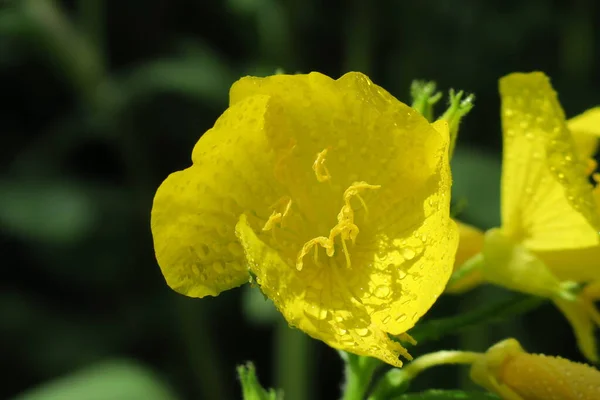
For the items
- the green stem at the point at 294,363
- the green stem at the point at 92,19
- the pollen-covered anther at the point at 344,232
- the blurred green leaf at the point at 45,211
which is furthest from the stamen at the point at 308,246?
the green stem at the point at 92,19

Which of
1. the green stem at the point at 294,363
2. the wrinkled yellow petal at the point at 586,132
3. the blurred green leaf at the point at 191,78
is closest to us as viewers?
the wrinkled yellow petal at the point at 586,132

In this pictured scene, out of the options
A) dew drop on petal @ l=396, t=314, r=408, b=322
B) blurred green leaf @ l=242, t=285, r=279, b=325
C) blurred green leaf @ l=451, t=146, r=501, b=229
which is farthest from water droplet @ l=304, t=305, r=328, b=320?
blurred green leaf @ l=451, t=146, r=501, b=229

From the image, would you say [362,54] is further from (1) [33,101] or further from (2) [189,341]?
(1) [33,101]

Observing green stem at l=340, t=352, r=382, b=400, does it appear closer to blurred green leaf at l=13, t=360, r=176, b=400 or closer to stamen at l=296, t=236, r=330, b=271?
stamen at l=296, t=236, r=330, b=271

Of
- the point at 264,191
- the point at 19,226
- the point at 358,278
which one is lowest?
the point at 19,226

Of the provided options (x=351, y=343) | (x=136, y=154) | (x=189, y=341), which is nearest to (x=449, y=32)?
(x=136, y=154)

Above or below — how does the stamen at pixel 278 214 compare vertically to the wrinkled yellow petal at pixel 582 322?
above

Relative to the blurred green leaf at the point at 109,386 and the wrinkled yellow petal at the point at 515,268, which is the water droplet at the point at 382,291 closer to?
the wrinkled yellow petal at the point at 515,268

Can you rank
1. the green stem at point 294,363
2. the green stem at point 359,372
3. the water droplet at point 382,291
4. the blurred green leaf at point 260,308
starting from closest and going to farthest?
the water droplet at point 382,291 < the green stem at point 359,372 < the blurred green leaf at point 260,308 < the green stem at point 294,363
